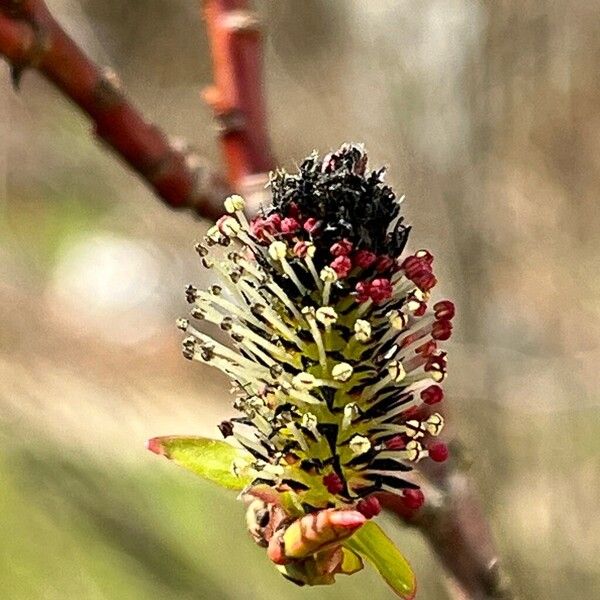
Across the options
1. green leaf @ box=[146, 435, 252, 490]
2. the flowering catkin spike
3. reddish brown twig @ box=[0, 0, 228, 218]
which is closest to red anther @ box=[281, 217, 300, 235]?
the flowering catkin spike

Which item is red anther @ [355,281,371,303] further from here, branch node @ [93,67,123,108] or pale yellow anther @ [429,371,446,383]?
branch node @ [93,67,123,108]

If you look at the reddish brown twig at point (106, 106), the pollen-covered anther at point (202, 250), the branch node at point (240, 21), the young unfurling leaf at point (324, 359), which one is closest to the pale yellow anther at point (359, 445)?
the young unfurling leaf at point (324, 359)

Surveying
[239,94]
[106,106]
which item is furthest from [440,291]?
[106,106]

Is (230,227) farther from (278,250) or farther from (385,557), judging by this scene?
(385,557)

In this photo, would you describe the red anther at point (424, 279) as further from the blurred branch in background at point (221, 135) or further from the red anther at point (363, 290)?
the blurred branch in background at point (221, 135)

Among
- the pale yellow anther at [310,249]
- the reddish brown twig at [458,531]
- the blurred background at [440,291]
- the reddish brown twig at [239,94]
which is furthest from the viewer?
the blurred background at [440,291]
